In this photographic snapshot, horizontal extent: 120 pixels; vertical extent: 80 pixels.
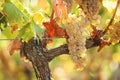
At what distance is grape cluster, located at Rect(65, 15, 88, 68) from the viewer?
1207 mm

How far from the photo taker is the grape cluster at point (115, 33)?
4.22ft

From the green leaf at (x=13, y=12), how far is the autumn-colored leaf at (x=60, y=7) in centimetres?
10

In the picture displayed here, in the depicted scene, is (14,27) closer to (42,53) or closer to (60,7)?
(42,53)

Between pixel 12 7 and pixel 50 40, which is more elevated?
pixel 12 7

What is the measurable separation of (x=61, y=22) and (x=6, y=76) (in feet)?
7.47

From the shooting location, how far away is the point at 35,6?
1519 mm

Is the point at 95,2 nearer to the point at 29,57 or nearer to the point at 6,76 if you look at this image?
the point at 29,57

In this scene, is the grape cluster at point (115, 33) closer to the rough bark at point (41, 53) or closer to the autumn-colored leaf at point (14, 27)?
the rough bark at point (41, 53)

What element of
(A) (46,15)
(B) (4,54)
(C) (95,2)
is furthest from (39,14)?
(B) (4,54)

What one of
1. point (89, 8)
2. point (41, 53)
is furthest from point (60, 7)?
point (41, 53)

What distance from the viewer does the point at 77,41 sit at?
1.21 metres

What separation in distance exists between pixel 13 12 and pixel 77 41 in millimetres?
182

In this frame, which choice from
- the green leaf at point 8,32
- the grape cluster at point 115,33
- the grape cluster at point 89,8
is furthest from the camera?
the green leaf at point 8,32

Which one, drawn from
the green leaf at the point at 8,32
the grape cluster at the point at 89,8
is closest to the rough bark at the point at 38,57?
the green leaf at the point at 8,32
